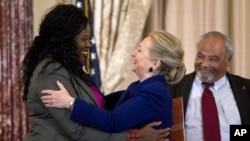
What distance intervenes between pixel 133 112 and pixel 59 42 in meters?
0.45

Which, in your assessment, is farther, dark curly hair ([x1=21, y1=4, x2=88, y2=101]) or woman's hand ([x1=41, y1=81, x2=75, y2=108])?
dark curly hair ([x1=21, y1=4, x2=88, y2=101])

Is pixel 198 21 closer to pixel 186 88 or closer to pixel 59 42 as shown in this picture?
pixel 186 88

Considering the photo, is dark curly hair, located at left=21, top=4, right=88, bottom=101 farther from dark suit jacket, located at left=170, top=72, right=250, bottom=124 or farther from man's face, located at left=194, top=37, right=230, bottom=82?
man's face, located at left=194, top=37, right=230, bottom=82

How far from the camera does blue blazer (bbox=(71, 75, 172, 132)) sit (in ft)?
7.25

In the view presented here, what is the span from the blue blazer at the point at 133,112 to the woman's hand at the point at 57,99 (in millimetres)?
36

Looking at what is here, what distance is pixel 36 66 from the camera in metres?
2.31

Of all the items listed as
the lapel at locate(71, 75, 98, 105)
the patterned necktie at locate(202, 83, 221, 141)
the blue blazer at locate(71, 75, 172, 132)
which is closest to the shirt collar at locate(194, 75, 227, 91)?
the patterned necktie at locate(202, 83, 221, 141)

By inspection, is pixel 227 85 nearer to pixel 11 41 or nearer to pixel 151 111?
pixel 151 111

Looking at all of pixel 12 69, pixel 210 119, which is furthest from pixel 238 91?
pixel 12 69

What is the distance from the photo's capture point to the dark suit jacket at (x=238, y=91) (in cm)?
323

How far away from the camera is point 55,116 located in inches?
87.6

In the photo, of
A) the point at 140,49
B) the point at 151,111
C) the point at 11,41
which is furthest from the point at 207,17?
the point at 151,111

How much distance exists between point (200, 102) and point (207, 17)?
3.80 feet

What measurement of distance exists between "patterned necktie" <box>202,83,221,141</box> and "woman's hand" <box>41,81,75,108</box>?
4.08 feet
